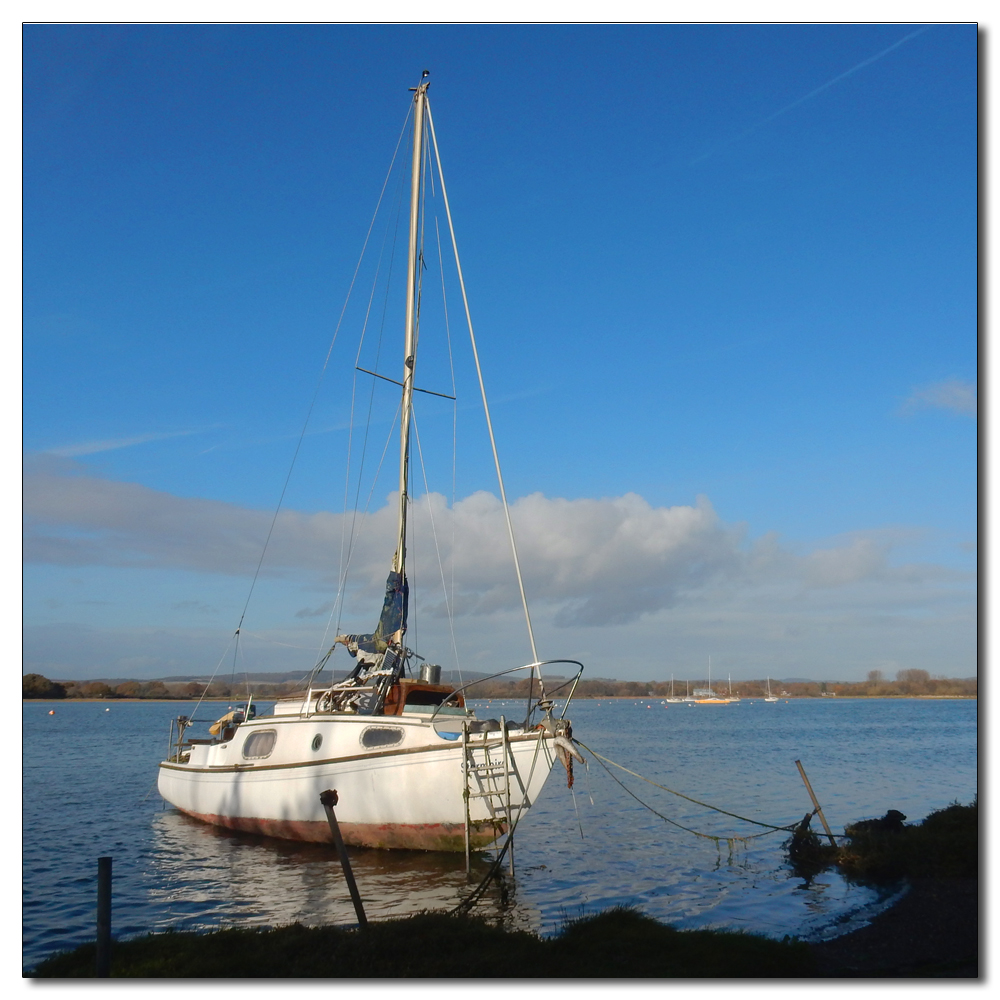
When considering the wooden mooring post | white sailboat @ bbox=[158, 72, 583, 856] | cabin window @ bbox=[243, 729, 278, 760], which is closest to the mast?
white sailboat @ bbox=[158, 72, 583, 856]

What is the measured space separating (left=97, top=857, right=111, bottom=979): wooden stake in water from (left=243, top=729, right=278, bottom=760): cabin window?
38.0ft

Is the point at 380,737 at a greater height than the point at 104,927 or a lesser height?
lesser

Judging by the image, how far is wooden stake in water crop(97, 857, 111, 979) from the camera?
27.6ft

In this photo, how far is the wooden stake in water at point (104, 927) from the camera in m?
8.40

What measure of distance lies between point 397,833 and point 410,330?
455 inches

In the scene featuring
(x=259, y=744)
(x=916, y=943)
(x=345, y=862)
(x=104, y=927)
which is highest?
(x=345, y=862)

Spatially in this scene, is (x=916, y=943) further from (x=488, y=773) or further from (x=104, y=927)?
(x=104, y=927)

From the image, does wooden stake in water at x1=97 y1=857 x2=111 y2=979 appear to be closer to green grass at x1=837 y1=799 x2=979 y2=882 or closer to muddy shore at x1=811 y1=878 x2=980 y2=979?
muddy shore at x1=811 y1=878 x2=980 y2=979

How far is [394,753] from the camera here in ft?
55.4

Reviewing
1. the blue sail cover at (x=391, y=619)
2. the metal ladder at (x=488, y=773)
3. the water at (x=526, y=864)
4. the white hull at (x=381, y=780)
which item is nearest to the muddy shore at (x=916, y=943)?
the water at (x=526, y=864)

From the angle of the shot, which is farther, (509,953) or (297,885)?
(297,885)

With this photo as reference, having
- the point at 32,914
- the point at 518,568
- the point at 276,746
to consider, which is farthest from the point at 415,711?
the point at 32,914

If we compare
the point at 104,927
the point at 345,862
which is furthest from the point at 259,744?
the point at 104,927

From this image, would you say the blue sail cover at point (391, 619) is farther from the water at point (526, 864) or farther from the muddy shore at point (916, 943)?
the muddy shore at point (916, 943)
